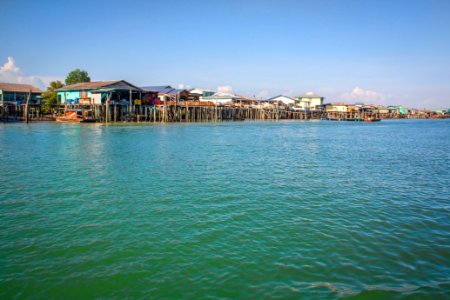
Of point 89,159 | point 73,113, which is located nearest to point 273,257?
point 89,159

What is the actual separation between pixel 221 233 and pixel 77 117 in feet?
153

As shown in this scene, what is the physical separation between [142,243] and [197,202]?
3.17m

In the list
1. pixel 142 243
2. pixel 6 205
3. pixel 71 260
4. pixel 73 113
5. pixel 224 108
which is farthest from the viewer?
pixel 224 108

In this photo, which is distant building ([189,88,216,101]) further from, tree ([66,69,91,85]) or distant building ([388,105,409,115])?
distant building ([388,105,409,115])

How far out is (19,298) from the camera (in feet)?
18.2

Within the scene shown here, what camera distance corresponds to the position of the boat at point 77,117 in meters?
48.6

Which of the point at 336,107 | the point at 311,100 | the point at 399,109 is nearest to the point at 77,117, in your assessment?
the point at 311,100

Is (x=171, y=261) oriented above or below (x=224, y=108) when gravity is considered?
below

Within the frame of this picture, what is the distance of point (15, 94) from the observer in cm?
6012

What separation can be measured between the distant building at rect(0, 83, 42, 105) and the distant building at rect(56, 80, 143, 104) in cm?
884

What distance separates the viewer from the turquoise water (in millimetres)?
5965

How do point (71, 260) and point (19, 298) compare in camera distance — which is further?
point (71, 260)

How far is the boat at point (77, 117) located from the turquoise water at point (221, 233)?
34345 mm

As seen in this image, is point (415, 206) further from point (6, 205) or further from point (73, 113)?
point (73, 113)
